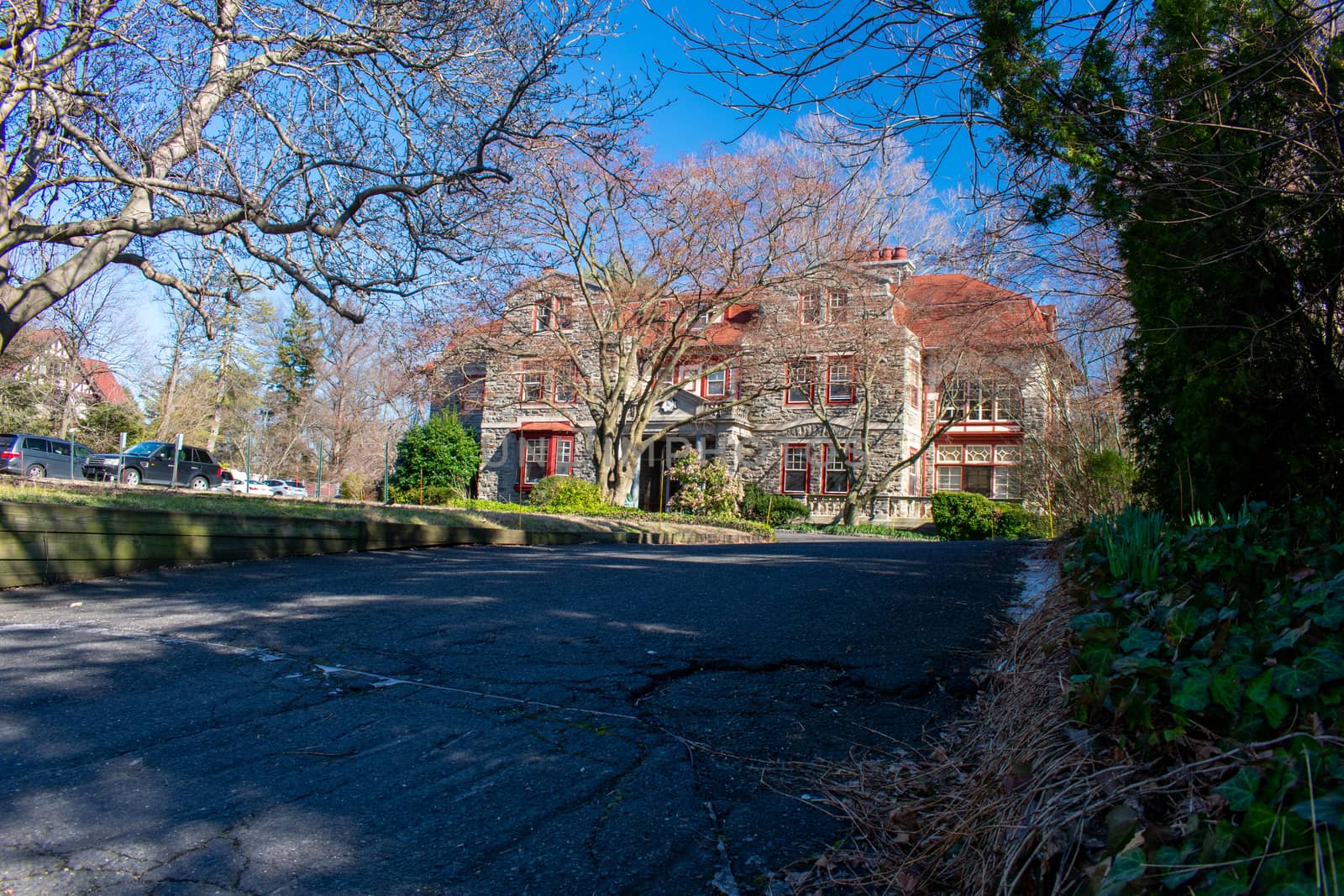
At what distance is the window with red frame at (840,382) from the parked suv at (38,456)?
2418cm

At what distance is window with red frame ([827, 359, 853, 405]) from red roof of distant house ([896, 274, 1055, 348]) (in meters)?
2.37

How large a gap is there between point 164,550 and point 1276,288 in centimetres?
901

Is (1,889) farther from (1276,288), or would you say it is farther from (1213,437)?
(1276,288)

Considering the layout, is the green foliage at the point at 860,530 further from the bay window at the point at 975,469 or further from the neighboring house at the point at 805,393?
the bay window at the point at 975,469

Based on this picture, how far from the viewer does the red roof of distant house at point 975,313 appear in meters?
10.3

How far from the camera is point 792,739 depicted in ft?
11.0

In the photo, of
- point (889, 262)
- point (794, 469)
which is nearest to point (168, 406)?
point (794, 469)

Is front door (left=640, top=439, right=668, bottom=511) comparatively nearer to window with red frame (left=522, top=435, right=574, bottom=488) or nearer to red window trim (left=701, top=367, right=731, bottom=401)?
red window trim (left=701, top=367, right=731, bottom=401)

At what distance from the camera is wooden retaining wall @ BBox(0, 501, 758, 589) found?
6781mm

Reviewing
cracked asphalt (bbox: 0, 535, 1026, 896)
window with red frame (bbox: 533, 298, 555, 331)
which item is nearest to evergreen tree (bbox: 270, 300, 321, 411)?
window with red frame (bbox: 533, 298, 555, 331)

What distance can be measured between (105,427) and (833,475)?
31.1 m

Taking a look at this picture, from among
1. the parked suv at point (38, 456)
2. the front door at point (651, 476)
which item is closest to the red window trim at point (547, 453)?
the front door at point (651, 476)

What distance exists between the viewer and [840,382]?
29984mm

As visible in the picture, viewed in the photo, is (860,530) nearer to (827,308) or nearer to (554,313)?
(827,308)
